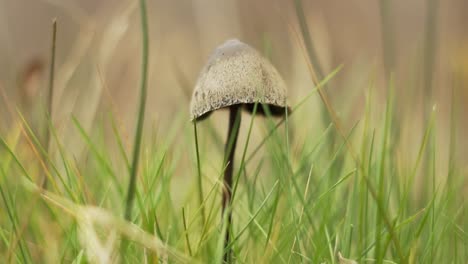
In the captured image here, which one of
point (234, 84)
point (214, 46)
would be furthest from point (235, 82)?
point (214, 46)

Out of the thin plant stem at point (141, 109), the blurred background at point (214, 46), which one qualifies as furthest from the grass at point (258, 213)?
the blurred background at point (214, 46)

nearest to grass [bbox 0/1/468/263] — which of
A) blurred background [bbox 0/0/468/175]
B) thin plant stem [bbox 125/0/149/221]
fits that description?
thin plant stem [bbox 125/0/149/221]

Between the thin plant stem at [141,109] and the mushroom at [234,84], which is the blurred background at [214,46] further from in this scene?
the thin plant stem at [141,109]

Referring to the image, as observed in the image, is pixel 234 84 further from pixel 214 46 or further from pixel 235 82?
pixel 214 46

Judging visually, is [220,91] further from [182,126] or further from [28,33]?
[28,33]

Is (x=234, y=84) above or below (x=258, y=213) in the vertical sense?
above

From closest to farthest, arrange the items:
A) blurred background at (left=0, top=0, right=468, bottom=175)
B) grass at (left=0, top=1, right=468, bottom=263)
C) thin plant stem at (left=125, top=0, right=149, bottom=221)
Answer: thin plant stem at (left=125, top=0, right=149, bottom=221) → grass at (left=0, top=1, right=468, bottom=263) → blurred background at (left=0, top=0, right=468, bottom=175)

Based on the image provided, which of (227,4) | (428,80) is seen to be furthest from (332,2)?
(428,80)

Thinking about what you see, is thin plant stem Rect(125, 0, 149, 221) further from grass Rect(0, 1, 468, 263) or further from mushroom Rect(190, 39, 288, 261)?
mushroom Rect(190, 39, 288, 261)
